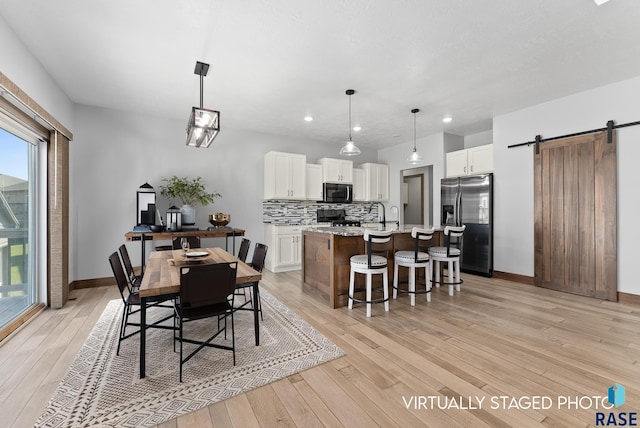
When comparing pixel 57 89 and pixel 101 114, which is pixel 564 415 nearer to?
pixel 57 89

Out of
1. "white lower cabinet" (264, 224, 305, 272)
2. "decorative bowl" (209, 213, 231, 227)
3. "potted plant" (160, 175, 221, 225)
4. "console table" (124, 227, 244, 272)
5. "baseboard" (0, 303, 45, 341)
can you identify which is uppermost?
"potted plant" (160, 175, 221, 225)

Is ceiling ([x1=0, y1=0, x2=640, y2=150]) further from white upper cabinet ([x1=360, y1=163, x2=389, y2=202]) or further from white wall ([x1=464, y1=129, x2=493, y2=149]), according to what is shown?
white upper cabinet ([x1=360, y1=163, x2=389, y2=202])

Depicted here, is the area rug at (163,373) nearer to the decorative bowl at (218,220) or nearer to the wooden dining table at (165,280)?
the wooden dining table at (165,280)

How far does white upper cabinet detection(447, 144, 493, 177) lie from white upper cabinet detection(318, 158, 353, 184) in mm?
2028

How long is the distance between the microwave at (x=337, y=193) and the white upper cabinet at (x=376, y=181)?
0.52 m

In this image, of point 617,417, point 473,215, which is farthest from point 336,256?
point 473,215

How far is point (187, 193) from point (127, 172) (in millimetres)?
953

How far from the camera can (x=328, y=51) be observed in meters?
2.83

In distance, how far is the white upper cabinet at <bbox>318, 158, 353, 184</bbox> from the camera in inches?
245

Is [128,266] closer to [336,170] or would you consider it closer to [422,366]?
[422,366]

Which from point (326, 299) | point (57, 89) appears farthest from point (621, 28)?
point (57, 89)

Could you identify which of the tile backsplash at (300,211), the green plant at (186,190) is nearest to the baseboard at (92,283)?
the green plant at (186,190)

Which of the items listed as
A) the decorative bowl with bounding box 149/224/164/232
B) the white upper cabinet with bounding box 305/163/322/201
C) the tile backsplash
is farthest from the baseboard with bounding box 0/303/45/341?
the white upper cabinet with bounding box 305/163/322/201

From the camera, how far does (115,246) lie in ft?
15.0
